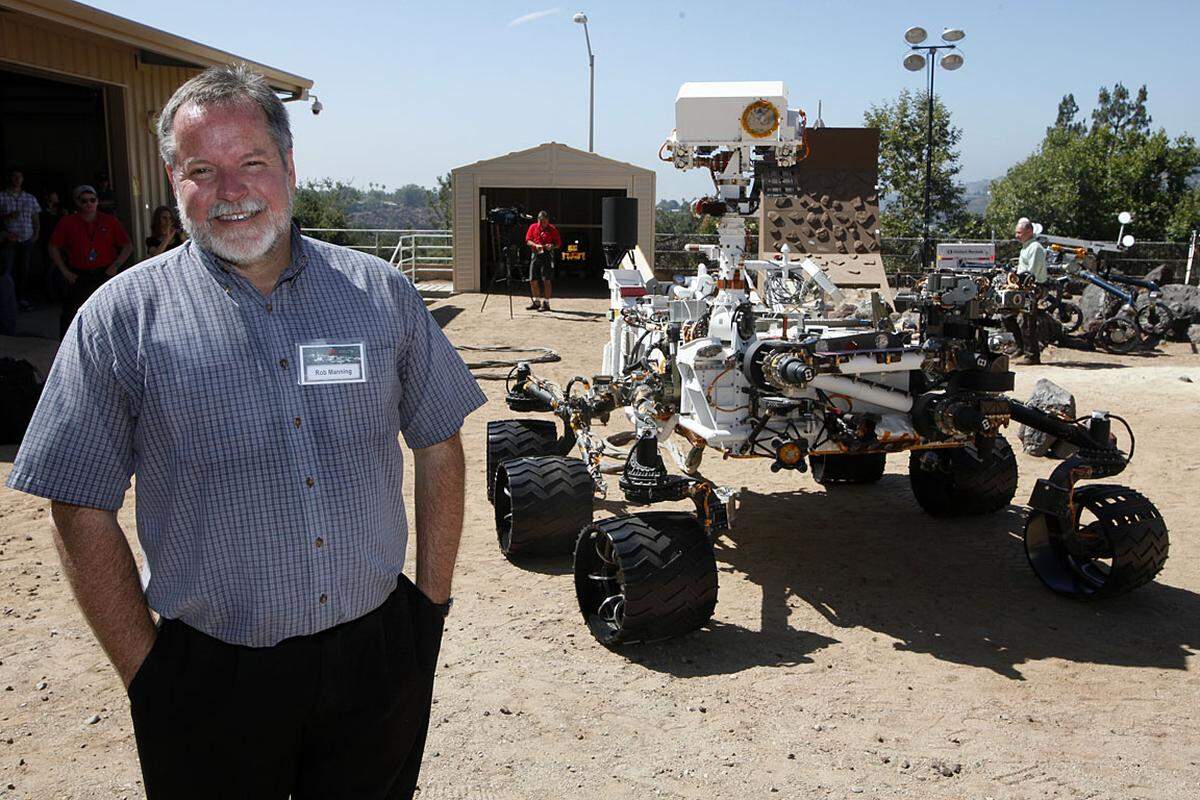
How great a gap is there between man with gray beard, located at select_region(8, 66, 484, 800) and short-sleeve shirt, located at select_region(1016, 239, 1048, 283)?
1401cm

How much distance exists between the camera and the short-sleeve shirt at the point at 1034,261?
48.1 ft

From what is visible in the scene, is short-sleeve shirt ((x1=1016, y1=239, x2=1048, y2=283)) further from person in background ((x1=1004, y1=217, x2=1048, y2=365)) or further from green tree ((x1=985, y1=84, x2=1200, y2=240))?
green tree ((x1=985, y1=84, x2=1200, y2=240))

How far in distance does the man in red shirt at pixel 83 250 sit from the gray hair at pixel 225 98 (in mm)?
8928

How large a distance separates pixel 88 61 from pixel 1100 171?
112ft

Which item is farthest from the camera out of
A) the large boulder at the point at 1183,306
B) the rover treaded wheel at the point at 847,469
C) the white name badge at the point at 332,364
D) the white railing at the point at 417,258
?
the white railing at the point at 417,258

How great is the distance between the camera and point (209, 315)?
2.18 metres

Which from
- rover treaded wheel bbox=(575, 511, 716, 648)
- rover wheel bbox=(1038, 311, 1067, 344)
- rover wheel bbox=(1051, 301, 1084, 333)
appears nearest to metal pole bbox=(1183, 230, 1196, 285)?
rover wheel bbox=(1051, 301, 1084, 333)

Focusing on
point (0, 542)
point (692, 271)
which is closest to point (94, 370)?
point (0, 542)

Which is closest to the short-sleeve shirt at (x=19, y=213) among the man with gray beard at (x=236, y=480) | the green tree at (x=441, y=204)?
the man with gray beard at (x=236, y=480)

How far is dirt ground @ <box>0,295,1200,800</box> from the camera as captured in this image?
3830 mm

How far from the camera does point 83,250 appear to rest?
10.4 metres

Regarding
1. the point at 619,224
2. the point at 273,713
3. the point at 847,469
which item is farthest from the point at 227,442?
the point at 847,469

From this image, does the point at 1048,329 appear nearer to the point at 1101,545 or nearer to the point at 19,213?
the point at 1101,545

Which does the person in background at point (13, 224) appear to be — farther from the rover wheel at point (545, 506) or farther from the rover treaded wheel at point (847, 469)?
the rover treaded wheel at point (847, 469)
